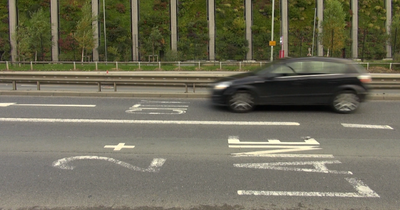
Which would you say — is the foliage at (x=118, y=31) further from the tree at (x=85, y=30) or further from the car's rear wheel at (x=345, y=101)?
the car's rear wheel at (x=345, y=101)

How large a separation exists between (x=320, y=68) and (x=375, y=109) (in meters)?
2.38

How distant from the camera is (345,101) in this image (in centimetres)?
866

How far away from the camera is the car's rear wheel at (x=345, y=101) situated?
8656mm

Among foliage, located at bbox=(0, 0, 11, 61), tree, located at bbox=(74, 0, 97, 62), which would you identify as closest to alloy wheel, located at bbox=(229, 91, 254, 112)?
tree, located at bbox=(74, 0, 97, 62)

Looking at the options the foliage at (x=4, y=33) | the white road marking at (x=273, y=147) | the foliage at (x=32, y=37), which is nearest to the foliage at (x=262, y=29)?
the foliage at (x=32, y=37)

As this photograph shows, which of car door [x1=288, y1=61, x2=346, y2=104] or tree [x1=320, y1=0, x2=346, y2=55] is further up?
tree [x1=320, y1=0, x2=346, y2=55]

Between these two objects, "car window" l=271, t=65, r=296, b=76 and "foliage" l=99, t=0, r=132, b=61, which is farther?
"foliage" l=99, t=0, r=132, b=61

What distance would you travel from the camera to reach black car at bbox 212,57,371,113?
8.60 m

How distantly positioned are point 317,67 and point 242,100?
2238 mm

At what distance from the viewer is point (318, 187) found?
Answer: 4168 mm

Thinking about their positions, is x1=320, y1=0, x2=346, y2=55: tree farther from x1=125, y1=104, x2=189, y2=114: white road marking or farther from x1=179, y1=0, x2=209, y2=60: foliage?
x1=125, y1=104, x2=189, y2=114: white road marking

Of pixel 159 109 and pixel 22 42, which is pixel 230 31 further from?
pixel 159 109

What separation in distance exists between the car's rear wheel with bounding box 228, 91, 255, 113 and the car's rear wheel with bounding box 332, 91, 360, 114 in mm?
2264

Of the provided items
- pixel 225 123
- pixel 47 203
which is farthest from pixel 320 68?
pixel 47 203
